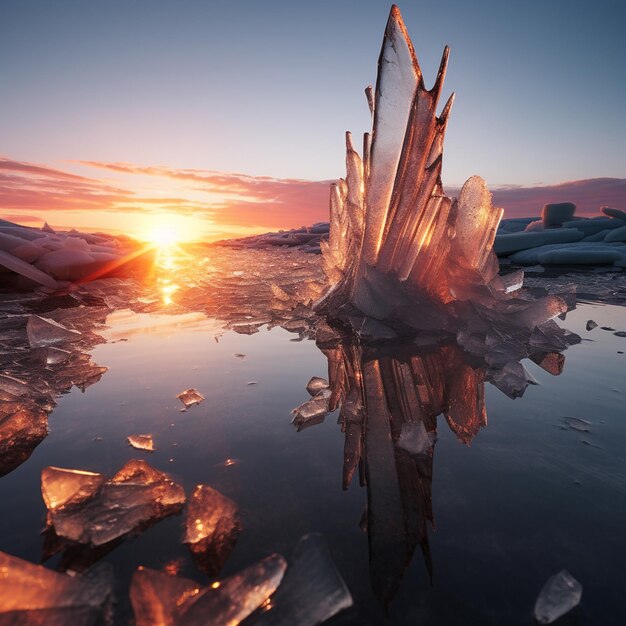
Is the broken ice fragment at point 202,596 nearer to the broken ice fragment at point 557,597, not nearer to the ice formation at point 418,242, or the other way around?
the broken ice fragment at point 557,597

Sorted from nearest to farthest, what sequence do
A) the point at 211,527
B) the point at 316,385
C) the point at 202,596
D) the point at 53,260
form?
the point at 202,596
the point at 211,527
the point at 316,385
the point at 53,260

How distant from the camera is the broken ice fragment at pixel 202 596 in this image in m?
0.53

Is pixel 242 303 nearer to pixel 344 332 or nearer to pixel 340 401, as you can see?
pixel 344 332

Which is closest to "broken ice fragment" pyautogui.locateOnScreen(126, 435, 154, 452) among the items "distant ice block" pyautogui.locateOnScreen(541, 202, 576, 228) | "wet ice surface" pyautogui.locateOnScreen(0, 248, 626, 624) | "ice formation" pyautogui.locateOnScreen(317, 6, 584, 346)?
"wet ice surface" pyautogui.locateOnScreen(0, 248, 626, 624)

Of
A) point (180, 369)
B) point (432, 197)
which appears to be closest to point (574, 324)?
point (432, 197)

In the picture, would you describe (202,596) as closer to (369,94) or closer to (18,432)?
(18,432)

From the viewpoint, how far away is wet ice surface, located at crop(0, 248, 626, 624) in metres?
0.61

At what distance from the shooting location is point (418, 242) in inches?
81.5

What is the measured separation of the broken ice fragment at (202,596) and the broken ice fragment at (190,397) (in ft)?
2.22

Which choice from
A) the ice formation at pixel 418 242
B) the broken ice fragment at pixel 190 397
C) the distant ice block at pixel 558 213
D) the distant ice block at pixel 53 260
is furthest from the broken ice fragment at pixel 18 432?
the distant ice block at pixel 558 213

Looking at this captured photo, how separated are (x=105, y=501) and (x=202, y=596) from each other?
328 millimetres

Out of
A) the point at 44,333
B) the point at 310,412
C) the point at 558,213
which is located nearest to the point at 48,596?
the point at 310,412

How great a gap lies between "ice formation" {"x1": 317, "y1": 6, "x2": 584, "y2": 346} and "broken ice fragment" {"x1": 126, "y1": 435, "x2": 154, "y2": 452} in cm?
125

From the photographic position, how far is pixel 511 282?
261cm
